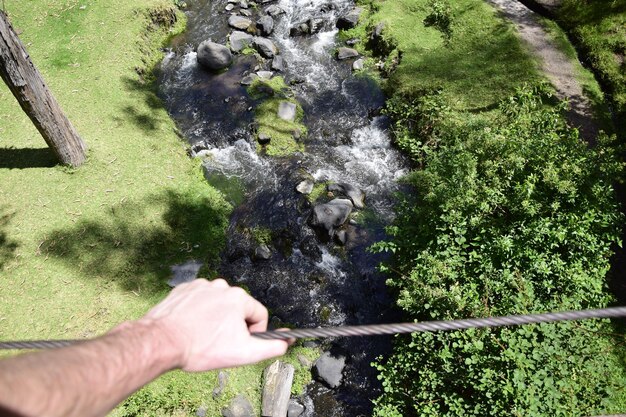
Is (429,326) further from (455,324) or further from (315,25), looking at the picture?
(315,25)

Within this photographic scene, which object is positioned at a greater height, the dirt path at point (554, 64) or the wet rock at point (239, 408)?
the dirt path at point (554, 64)

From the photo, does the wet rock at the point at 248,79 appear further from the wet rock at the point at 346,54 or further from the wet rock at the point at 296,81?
the wet rock at the point at 346,54

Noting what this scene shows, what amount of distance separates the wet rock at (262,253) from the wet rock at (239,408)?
10.2 ft

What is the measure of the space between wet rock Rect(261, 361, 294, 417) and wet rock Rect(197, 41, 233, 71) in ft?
34.1

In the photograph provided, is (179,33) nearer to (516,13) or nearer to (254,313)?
(516,13)

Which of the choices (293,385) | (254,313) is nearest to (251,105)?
(293,385)

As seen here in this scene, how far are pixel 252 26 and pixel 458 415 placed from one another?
1470 centimetres

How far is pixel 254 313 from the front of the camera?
2182 millimetres

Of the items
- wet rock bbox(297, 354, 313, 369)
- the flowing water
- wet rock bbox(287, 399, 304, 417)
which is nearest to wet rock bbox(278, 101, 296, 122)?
the flowing water

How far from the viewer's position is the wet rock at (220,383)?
6770mm

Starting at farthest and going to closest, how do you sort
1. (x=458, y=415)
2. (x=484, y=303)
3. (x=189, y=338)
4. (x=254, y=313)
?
1. (x=484, y=303)
2. (x=458, y=415)
3. (x=254, y=313)
4. (x=189, y=338)

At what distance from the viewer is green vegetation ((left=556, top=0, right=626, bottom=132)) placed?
10.9 metres

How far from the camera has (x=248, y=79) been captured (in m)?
13.1

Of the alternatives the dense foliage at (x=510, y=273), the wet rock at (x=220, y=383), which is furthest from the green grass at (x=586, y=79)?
the wet rock at (x=220, y=383)
